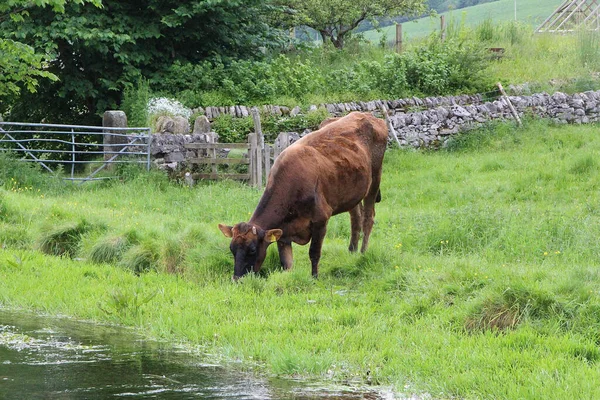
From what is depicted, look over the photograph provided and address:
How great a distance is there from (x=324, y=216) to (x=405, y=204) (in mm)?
6223

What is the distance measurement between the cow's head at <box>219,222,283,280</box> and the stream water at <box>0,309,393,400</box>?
212 cm

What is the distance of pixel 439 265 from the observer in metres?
10.6

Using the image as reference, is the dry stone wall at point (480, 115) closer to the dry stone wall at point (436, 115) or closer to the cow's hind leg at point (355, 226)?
the dry stone wall at point (436, 115)

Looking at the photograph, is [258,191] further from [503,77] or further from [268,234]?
[503,77]

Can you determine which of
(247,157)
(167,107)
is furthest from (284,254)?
(167,107)

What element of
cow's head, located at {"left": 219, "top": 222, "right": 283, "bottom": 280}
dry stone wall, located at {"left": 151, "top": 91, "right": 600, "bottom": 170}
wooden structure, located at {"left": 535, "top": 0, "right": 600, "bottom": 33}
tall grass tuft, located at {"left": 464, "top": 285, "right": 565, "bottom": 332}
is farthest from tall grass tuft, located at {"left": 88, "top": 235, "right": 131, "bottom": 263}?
wooden structure, located at {"left": 535, "top": 0, "right": 600, "bottom": 33}

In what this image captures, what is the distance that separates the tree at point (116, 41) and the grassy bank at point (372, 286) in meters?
5.73

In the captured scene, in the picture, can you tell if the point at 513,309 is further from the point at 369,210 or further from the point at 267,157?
the point at 267,157

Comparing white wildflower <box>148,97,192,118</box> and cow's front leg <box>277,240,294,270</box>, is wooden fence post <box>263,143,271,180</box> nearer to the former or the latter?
white wildflower <box>148,97,192,118</box>

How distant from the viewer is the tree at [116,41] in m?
21.5

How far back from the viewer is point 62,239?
12711mm

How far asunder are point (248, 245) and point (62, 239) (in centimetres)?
378

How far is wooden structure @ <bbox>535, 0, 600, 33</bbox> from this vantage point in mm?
35969

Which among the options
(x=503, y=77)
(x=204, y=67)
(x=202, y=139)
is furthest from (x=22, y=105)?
(x=503, y=77)
